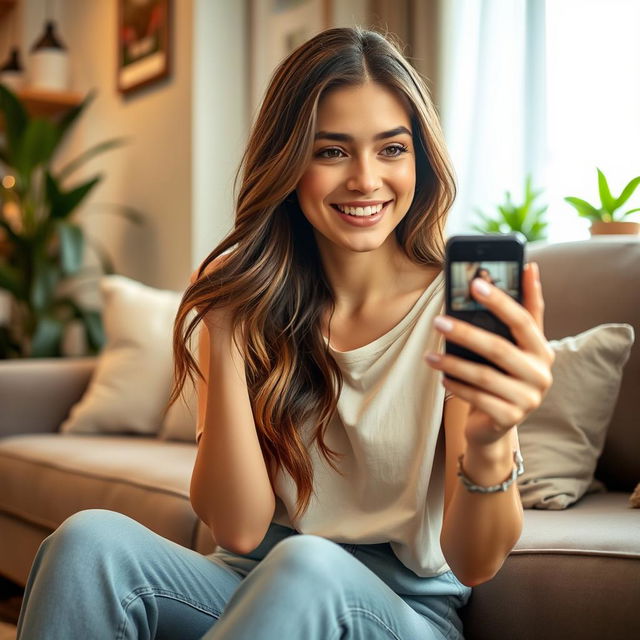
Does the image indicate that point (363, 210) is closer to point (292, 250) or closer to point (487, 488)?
point (292, 250)

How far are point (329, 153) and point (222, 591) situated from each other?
0.58 m

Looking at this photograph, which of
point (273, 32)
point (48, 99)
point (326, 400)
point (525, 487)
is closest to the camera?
point (326, 400)

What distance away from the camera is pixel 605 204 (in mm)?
2096

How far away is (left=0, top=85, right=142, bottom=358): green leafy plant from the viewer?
3.68 meters

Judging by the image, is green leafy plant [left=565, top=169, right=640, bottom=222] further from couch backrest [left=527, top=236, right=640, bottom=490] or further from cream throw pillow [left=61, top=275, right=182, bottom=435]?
cream throw pillow [left=61, top=275, right=182, bottom=435]

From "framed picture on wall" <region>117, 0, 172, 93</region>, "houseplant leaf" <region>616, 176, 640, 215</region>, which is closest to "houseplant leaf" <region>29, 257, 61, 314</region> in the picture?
"framed picture on wall" <region>117, 0, 172, 93</region>

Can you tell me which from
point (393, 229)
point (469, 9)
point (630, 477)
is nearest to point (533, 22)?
point (469, 9)

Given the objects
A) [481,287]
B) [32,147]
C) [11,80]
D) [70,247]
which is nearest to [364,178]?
[481,287]

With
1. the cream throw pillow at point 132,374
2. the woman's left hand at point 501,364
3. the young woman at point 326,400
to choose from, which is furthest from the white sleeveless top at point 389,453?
the cream throw pillow at point 132,374

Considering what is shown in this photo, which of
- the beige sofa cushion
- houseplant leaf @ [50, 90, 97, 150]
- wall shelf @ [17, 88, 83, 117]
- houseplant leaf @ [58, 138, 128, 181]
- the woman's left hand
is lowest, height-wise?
the beige sofa cushion

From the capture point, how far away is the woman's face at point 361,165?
1167 millimetres

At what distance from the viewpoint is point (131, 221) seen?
3.89 m

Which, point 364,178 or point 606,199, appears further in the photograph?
point 606,199

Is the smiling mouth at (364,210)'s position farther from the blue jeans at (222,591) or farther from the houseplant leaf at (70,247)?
the houseplant leaf at (70,247)
